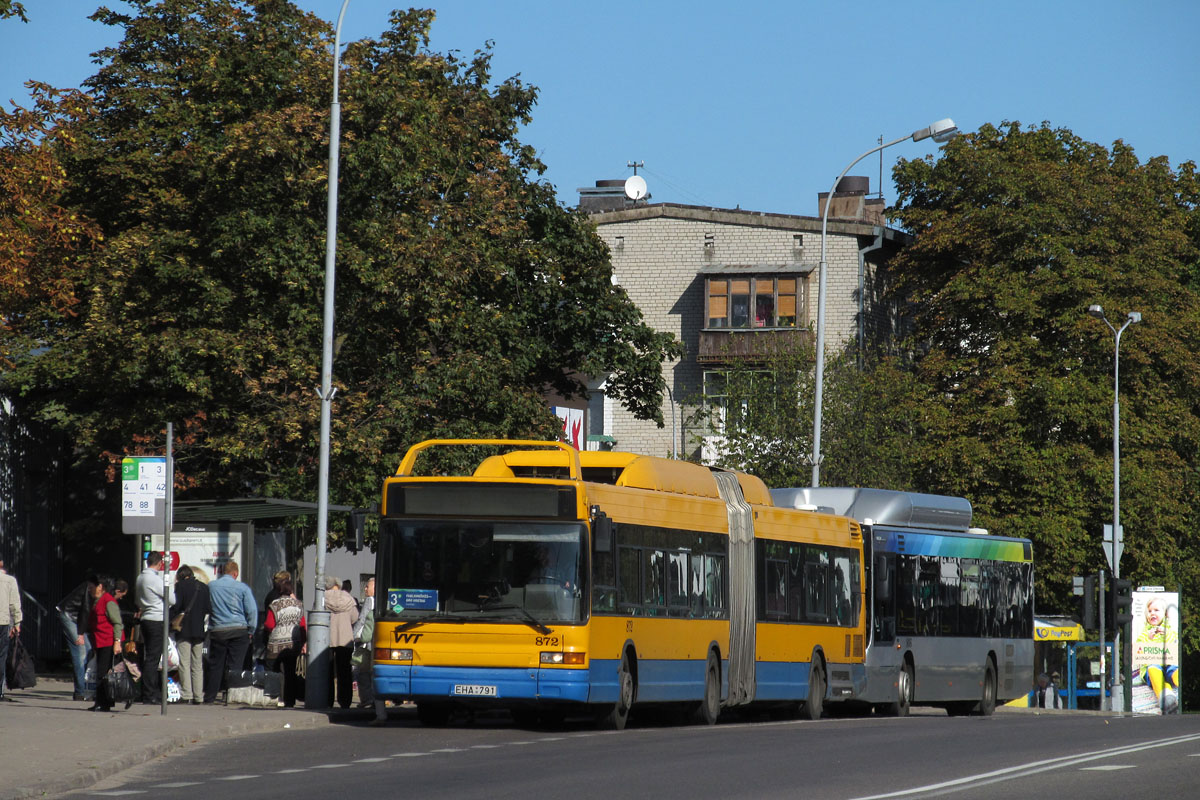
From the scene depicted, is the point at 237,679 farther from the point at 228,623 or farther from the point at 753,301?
the point at 753,301

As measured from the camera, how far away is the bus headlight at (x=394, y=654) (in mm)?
20016

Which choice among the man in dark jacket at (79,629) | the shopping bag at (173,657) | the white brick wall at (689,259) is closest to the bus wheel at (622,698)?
the shopping bag at (173,657)

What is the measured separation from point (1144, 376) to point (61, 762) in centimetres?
4519

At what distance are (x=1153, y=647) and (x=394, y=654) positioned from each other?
31498mm

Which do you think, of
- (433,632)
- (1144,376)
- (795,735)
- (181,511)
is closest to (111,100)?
(181,511)

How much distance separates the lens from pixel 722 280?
60.3 m

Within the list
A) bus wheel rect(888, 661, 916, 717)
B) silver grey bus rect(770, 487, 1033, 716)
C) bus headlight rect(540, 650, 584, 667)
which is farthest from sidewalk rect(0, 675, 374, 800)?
bus wheel rect(888, 661, 916, 717)

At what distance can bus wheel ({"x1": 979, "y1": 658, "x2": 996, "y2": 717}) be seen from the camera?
31.2 meters

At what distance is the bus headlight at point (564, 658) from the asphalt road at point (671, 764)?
73 cm

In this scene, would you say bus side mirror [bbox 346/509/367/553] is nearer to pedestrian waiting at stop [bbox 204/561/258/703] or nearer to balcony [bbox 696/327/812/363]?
pedestrian waiting at stop [bbox 204/561/258/703]

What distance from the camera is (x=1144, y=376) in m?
55.3

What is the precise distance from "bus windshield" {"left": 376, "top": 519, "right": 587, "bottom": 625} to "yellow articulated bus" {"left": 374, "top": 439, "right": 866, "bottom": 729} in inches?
0.6

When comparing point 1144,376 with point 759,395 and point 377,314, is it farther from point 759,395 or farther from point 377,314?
point 377,314

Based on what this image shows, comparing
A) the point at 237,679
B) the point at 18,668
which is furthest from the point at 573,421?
the point at 237,679
